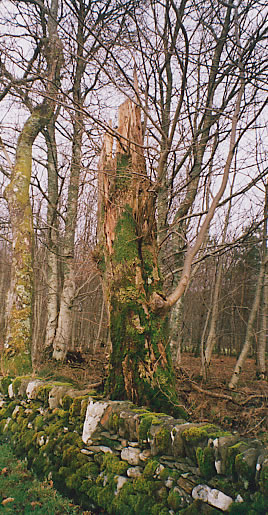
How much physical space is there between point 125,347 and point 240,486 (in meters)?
2.31

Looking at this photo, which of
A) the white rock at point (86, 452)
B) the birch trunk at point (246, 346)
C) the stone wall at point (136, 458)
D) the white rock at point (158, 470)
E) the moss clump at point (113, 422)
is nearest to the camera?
the stone wall at point (136, 458)

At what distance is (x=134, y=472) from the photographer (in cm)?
313

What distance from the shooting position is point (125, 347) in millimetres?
4418

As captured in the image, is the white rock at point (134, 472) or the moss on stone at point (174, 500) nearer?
the moss on stone at point (174, 500)

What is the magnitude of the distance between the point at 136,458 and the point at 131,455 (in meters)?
0.07

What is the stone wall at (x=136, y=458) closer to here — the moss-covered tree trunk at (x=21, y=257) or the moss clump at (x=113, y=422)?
the moss clump at (x=113, y=422)

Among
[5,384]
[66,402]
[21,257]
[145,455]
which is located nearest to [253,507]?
[145,455]

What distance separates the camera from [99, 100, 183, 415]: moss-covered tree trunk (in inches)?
168

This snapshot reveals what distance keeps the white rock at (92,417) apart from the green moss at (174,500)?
4.01ft

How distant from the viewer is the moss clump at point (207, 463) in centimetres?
252

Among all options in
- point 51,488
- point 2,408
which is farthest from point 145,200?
point 2,408

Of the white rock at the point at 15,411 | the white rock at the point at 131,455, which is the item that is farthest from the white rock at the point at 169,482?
the white rock at the point at 15,411

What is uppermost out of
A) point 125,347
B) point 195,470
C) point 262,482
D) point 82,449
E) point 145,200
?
point 145,200

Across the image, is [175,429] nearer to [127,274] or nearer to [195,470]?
[195,470]
